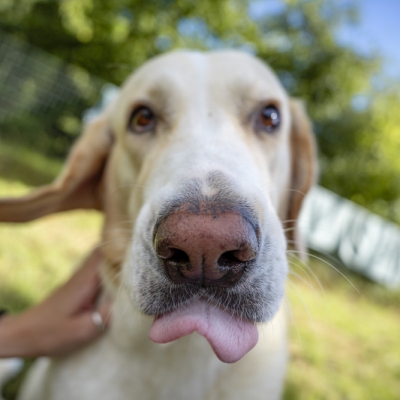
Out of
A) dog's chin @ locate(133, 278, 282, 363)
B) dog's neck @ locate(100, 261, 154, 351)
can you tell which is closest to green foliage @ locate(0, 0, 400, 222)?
dog's neck @ locate(100, 261, 154, 351)

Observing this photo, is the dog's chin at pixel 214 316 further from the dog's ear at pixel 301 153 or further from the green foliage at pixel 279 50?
the green foliage at pixel 279 50

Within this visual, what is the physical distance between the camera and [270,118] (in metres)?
2.50

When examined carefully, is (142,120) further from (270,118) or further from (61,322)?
(61,322)

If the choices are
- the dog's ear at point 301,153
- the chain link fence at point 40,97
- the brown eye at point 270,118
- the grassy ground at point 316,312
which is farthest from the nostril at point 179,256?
the chain link fence at point 40,97

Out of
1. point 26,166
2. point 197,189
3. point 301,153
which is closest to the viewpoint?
point 197,189

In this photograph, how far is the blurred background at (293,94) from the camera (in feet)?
16.9

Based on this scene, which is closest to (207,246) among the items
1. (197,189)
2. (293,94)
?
(197,189)

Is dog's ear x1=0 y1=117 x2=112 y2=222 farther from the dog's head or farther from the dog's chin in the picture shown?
the dog's chin

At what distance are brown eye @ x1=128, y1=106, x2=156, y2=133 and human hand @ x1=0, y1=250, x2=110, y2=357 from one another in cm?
99

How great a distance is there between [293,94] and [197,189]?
70.9ft

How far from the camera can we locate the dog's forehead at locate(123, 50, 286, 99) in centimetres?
233

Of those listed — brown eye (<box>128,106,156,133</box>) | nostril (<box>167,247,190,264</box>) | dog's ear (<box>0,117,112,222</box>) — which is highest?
brown eye (<box>128,106,156,133</box>)

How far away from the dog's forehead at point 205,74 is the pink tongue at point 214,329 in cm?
133

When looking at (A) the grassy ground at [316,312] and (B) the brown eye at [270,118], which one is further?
(A) the grassy ground at [316,312]
